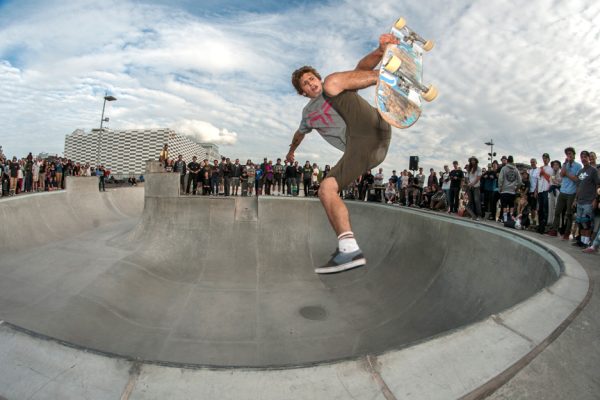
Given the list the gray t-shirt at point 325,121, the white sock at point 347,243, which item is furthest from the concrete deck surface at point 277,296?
the gray t-shirt at point 325,121

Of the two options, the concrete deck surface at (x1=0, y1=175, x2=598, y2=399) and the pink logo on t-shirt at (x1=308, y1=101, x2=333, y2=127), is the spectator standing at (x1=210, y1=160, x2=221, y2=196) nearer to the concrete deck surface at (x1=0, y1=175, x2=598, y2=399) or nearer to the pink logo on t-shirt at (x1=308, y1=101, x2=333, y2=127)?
the concrete deck surface at (x1=0, y1=175, x2=598, y2=399)

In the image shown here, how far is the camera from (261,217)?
31.4ft

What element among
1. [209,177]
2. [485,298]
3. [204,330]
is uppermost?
[209,177]

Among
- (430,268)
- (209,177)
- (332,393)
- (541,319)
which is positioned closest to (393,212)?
(430,268)

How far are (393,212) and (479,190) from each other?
3.32m

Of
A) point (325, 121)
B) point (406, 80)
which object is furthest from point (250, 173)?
point (406, 80)

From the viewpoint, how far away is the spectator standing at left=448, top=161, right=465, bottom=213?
10.4 m

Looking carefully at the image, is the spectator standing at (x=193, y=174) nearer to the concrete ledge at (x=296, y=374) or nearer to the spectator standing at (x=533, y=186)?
the spectator standing at (x=533, y=186)

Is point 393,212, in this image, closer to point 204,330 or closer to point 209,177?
point 204,330

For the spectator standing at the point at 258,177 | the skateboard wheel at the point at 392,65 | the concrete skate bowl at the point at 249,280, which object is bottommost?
the concrete skate bowl at the point at 249,280

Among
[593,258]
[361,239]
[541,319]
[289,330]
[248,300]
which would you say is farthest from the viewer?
[361,239]

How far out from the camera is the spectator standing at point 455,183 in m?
10.4

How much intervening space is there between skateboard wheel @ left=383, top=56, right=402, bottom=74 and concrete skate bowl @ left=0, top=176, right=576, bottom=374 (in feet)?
7.82

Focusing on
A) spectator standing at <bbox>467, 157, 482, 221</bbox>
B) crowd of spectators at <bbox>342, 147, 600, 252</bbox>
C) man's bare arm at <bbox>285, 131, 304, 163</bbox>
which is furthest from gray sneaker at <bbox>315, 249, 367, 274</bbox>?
spectator standing at <bbox>467, 157, 482, 221</bbox>
